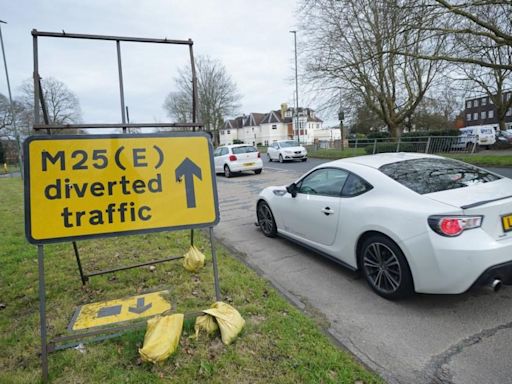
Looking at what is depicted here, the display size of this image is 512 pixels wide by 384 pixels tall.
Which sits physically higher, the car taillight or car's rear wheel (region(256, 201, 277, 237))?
the car taillight

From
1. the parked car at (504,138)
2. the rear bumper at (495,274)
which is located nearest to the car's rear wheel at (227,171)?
the rear bumper at (495,274)

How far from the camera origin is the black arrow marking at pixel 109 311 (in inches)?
121

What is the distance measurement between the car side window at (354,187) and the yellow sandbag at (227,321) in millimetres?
1829

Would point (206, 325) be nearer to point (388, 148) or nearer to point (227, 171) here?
point (227, 171)

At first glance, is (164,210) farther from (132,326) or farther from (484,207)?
(484,207)

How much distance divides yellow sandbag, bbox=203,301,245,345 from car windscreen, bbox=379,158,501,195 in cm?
207

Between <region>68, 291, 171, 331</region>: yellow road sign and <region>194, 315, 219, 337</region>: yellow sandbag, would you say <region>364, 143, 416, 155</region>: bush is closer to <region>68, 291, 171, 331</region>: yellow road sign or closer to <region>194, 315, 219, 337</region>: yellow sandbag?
<region>68, 291, 171, 331</region>: yellow road sign

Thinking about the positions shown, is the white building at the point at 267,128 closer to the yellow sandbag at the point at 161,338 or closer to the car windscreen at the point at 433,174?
the car windscreen at the point at 433,174

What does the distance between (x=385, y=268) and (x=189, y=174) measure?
210 cm

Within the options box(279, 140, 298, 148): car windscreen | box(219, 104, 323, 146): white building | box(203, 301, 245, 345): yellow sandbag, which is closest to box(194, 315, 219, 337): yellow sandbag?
box(203, 301, 245, 345): yellow sandbag

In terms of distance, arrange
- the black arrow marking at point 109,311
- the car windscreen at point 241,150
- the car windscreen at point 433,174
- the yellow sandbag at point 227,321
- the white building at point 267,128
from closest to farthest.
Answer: the yellow sandbag at point 227,321, the black arrow marking at point 109,311, the car windscreen at point 433,174, the car windscreen at point 241,150, the white building at point 267,128

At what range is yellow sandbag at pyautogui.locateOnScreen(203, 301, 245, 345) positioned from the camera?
8.43 feet

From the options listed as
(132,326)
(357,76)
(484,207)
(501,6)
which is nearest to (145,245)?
(132,326)

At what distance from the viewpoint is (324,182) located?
165 inches
